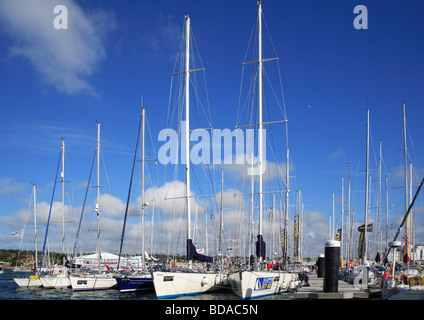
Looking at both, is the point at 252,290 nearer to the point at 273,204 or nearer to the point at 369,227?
the point at 369,227

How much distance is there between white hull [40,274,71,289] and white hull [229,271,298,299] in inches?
1021

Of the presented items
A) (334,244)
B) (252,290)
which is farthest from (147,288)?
(334,244)

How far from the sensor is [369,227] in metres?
54.0

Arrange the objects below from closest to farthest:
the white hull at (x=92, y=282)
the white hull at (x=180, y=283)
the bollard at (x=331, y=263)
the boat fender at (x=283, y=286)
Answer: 1. the bollard at (x=331, y=263)
2. the white hull at (x=180, y=283)
3. the boat fender at (x=283, y=286)
4. the white hull at (x=92, y=282)

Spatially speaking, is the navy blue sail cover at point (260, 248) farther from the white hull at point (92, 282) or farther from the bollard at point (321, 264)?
the white hull at point (92, 282)

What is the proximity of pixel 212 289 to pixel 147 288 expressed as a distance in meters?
9.41

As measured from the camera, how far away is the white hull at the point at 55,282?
178ft

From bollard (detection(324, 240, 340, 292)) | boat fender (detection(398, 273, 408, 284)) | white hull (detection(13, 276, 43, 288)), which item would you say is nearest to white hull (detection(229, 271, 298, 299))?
bollard (detection(324, 240, 340, 292))

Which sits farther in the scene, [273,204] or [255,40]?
[273,204]

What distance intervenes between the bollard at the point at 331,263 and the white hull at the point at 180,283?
13.9 meters

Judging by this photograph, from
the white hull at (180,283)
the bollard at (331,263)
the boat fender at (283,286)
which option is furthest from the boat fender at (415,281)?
the white hull at (180,283)

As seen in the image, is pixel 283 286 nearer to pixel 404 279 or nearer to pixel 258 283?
pixel 258 283

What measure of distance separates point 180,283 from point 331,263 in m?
15.0

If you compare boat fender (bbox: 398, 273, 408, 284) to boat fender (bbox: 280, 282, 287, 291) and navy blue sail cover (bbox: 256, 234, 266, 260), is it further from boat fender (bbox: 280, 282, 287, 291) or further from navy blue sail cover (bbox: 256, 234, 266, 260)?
navy blue sail cover (bbox: 256, 234, 266, 260)
